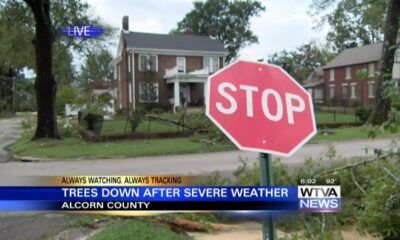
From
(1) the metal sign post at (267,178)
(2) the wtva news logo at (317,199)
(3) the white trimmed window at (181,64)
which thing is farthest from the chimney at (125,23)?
(1) the metal sign post at (267,178)

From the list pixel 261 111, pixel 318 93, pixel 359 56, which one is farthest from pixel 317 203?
Answer: pixel 318 93

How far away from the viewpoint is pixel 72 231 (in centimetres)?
577

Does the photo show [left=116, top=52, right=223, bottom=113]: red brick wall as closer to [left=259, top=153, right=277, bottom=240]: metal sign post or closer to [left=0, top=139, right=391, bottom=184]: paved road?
[left=0, top=139, right=391, bottom=184]: paved road

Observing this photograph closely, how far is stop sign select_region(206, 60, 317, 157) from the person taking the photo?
2.69 m

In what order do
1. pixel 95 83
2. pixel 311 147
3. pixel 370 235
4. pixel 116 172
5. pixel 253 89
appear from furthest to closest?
pixel 95 83 → pixel 311 147 → pixel 116 172 → pixel 370 235 → pixel 253 89

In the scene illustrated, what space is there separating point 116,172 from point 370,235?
314 inches

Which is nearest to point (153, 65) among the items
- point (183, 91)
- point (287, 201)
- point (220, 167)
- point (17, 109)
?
point (183, 91)

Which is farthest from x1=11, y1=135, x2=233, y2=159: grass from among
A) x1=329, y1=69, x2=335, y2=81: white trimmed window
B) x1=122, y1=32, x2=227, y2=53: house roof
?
x1=329, y1=69, x2=335, y2=81: white trimmed window

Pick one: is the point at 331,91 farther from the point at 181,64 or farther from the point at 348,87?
the point at 181,64

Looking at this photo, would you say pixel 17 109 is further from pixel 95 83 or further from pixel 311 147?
pixel 311 147

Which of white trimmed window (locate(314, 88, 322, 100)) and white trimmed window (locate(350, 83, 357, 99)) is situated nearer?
white trimmed window (locate(350, 83, 357, 99))

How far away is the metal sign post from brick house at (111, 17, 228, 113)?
3926cm

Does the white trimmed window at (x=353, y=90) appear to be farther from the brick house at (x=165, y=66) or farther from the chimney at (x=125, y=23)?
the chimney at (x=125, y=23)

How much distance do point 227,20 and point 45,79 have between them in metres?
60.4
